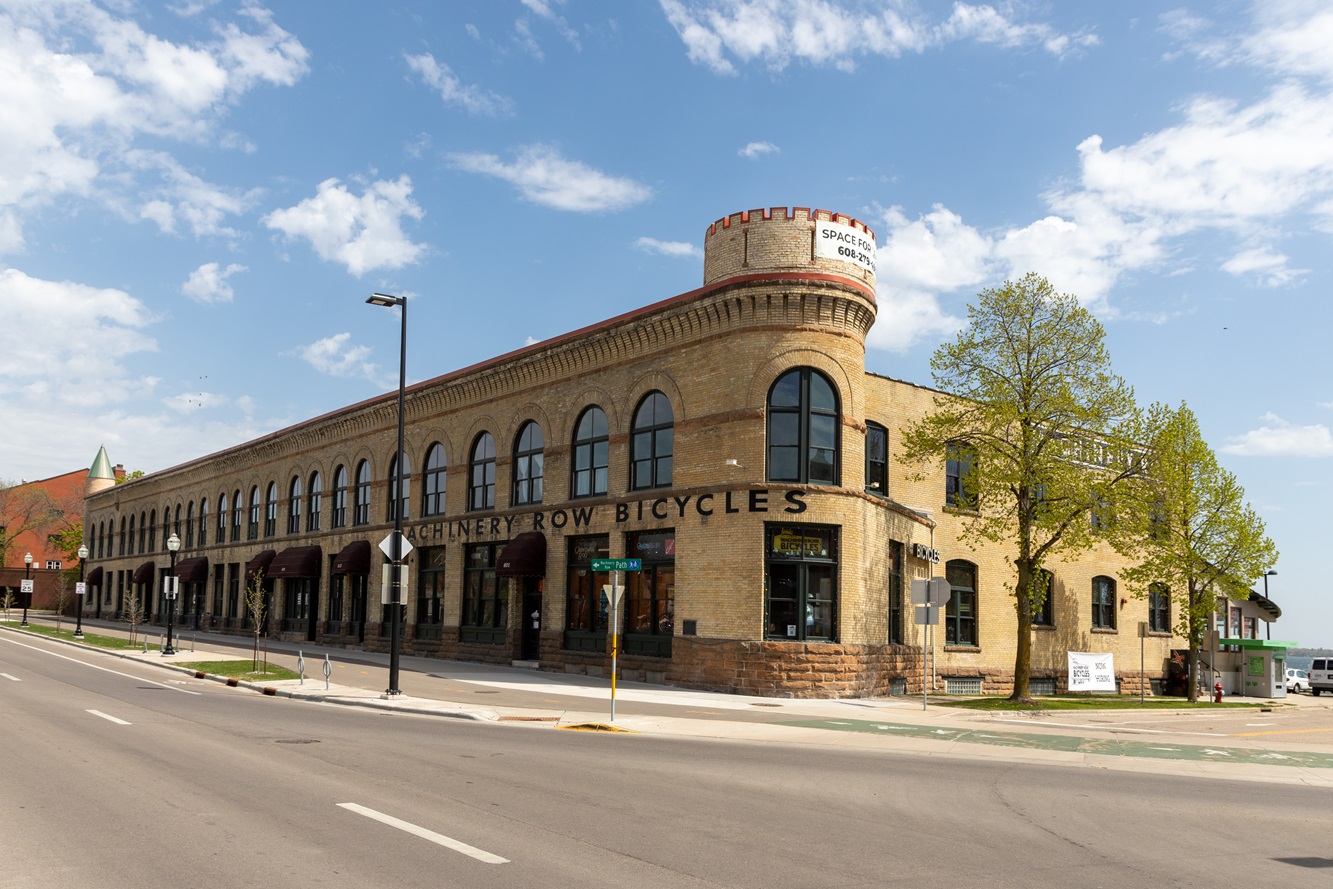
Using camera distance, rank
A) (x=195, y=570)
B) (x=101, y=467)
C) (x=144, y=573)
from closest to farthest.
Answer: (x=195, y=570) → (x=144, y=573) → (x=101, y=467)

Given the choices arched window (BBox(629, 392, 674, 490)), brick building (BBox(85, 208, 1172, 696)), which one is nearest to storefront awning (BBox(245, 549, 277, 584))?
brick building (BBox(85, 208, 1172, 696))

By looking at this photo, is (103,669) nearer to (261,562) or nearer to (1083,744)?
(261,562)

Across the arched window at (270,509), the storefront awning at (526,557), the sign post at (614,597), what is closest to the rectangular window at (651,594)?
the sign post at (614,597)

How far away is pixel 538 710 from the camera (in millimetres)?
22266

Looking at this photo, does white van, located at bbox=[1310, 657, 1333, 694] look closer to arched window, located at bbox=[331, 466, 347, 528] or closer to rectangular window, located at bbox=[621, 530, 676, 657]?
rectangular window, located at bbox=[621, 530, 676, 657]

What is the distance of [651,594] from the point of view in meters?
30.2

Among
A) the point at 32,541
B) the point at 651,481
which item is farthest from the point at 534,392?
the point at 32,541

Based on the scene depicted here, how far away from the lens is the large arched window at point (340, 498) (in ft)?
156

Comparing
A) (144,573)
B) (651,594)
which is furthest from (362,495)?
(144,573)

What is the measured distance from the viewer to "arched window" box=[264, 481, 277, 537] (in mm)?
54441

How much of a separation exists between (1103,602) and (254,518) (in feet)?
139

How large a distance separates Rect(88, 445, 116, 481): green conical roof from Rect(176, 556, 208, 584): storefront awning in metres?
30.9

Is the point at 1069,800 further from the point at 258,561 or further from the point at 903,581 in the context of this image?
the point at 258,561

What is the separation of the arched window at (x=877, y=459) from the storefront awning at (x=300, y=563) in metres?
27.2
